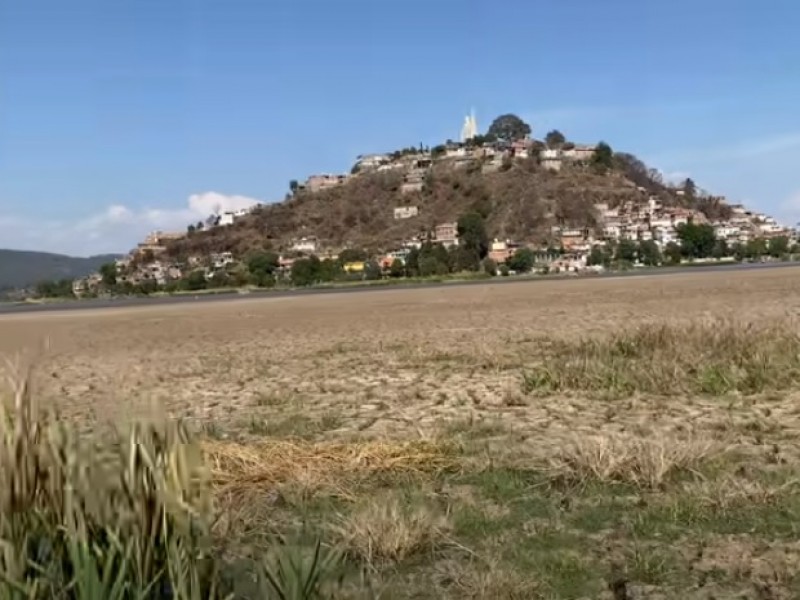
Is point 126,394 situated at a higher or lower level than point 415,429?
higher

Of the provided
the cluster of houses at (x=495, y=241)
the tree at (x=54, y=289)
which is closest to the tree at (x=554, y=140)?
the cluster of houses at (x=495, y=241)

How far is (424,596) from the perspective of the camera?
13.5 ft

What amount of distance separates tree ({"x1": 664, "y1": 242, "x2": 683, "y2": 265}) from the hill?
2171 cm

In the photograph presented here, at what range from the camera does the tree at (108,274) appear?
105 metres

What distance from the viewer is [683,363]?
35.8 feet

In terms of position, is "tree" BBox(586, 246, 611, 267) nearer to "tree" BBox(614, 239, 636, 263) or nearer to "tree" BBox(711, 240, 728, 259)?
"tree" BBox(614, 239, 636, 263)

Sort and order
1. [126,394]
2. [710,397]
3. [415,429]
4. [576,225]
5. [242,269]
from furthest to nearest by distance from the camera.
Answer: [576,225] < [242,269] < [710,397] < [415,429] < [126,394]

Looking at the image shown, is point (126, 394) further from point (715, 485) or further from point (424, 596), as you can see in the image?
point (715, 485)

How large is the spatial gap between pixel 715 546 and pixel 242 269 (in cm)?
10899

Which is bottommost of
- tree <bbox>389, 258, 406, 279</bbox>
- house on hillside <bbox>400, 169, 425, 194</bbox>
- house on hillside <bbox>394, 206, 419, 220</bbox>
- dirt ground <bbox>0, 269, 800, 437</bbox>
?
dirt ground <bbox>0, 269, 800, 437</bbox>

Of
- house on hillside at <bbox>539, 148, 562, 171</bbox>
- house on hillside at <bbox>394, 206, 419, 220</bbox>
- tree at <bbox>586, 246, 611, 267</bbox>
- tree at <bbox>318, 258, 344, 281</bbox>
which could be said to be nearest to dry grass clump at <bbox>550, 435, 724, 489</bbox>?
tree at <bbox>318, 258, 344, 281</bbox>

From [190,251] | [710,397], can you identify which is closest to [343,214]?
[190,251]

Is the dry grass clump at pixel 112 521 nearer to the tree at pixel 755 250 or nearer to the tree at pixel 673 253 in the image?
the tree at pixel 673 253

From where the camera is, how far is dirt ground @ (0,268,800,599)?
168 inches
